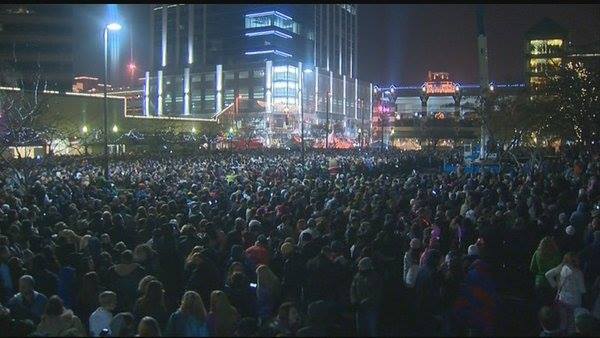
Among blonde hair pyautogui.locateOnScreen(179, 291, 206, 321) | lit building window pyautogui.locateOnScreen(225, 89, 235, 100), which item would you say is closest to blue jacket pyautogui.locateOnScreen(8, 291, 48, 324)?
blonde hair pyautogui.locateOnScreen(179, 291, 206, 321)

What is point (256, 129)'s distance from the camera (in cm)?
10681

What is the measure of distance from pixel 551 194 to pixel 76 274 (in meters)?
13.1

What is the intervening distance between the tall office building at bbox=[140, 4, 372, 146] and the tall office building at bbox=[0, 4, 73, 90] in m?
39.4

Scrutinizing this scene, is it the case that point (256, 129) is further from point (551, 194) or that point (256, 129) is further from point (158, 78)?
point (551, 194)

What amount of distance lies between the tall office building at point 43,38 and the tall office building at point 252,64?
39431mm

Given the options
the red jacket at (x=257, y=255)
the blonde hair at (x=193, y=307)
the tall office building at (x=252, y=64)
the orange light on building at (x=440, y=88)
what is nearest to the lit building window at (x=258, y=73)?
the tall office building at (x=252, y=64)

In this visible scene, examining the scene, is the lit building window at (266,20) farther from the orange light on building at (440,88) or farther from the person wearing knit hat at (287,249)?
the person wearing knit hat at (287,249)

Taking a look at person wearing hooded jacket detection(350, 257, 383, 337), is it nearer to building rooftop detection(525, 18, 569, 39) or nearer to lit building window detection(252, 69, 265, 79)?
lit building window detection(252, 69, 265, 79)

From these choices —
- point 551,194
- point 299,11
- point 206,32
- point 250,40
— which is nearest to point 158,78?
point 206,32

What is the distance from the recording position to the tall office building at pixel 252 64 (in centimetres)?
11969

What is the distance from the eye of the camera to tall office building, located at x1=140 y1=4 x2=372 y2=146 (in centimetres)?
11969

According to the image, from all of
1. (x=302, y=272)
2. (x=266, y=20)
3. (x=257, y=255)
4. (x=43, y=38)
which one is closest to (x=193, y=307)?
(x=302, y=272)

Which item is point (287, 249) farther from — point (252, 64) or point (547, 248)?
point (252, 64)

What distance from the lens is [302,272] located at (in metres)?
8.71
